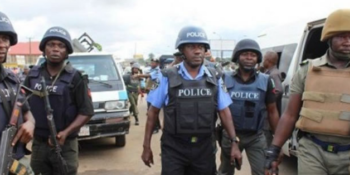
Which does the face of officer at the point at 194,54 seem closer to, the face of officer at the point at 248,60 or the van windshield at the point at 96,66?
the face of officer at the point at 248,60

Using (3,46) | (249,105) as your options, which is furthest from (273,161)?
(3,46)

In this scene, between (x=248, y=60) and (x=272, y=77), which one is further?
(x=272, y=77)

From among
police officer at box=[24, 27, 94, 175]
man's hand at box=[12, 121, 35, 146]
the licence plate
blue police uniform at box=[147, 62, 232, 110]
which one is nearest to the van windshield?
the licence plate

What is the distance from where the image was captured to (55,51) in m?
3.23

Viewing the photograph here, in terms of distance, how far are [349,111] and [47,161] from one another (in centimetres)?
241

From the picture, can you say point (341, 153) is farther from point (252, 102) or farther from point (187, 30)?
point (187, 30)

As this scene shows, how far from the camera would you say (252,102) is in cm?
373

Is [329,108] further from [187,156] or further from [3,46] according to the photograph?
[3,46]

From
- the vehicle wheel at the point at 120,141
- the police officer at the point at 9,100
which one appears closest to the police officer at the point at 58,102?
the police officer at the point at 9,100

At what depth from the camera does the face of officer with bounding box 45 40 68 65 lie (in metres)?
3.22

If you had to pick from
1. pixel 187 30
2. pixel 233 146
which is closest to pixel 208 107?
pixel 233 146

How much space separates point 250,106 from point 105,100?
9.91 ft

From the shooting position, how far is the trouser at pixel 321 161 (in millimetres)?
2525

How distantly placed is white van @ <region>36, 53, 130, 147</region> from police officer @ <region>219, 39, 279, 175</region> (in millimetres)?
2709
